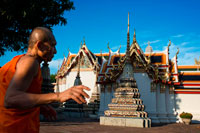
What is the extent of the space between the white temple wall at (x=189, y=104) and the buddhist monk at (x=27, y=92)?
16.6 metres

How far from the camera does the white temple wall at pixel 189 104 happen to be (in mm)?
15887

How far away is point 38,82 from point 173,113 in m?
16.3

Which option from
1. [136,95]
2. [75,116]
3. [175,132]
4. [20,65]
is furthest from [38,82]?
[75,116]

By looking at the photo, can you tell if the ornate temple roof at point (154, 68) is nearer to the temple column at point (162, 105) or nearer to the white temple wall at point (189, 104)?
the temple column at point (162, 105)

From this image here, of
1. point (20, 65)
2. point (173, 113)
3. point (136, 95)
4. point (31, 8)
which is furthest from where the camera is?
point (173, 113)

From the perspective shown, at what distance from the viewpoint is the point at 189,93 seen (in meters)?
16.2

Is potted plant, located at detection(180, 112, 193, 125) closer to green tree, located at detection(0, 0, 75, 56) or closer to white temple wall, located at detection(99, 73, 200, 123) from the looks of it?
white temple wall, located at detection(99, 73, 200, 123)

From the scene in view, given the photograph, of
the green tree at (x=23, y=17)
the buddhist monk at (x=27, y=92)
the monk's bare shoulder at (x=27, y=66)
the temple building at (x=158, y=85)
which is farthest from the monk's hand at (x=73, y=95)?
the temple building at (x=158, y=85)

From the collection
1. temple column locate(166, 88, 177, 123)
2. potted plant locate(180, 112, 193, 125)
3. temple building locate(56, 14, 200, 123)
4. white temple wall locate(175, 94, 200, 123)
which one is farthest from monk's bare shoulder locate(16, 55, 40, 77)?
white temple wall locate(175, 94, 200, 123)

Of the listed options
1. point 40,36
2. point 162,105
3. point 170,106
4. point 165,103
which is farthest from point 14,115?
point 170,106

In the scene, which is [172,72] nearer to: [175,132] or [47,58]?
[175,132]

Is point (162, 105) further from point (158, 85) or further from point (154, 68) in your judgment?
point (154, 68)

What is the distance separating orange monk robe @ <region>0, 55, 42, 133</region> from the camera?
142 centimetres

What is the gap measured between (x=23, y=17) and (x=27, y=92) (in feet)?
29.1
